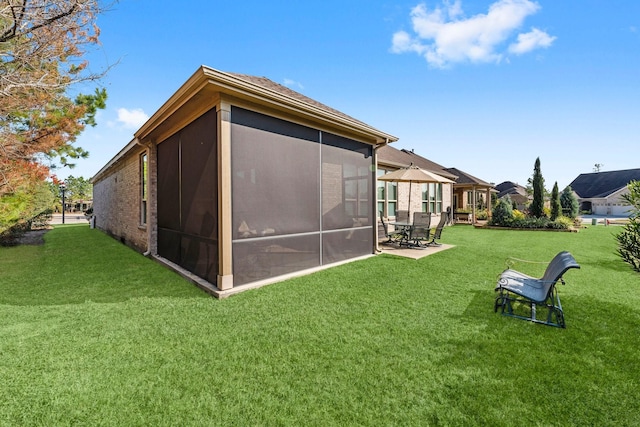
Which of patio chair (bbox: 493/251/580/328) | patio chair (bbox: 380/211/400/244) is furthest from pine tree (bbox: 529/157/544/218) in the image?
patio chair (bbox: 493/251/580/328)

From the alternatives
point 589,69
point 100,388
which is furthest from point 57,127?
point 589,69

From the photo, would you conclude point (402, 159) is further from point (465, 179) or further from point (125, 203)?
point (125, 203)

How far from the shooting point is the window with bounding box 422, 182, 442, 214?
16906mm

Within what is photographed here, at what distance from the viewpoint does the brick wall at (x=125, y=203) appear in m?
9.82

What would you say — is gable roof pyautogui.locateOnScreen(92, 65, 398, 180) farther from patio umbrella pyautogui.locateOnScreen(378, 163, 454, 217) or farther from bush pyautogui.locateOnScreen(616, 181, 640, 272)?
bush pyautogui.locateOnScreen(616, 181, 640, 272)

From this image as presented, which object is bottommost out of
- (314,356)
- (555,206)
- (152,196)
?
(314,356)

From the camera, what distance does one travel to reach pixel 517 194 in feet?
120

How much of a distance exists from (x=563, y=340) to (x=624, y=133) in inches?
1057

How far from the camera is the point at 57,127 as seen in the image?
9688 millimetres

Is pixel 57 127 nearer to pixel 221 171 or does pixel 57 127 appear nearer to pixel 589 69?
pixel 221 171

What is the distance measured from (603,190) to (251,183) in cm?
6520

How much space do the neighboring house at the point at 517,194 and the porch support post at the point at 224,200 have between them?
26003 millimetres

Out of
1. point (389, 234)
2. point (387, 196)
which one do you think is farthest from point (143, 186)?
point (387, 196)

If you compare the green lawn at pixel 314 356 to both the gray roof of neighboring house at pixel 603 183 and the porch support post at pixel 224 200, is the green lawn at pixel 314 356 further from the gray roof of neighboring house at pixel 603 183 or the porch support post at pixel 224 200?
the gray roof of neighboring house at pixel 603 183
